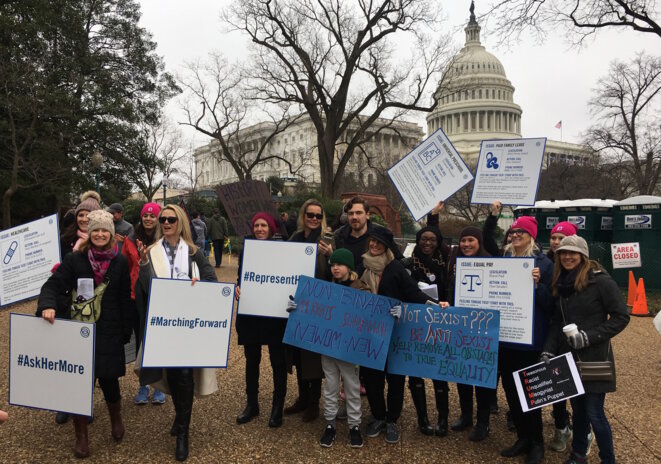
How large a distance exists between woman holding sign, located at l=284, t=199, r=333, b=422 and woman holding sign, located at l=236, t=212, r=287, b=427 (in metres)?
0.16

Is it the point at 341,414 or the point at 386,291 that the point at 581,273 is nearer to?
the point at 386,291

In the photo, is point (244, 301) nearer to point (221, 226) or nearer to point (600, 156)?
point (221, 226)

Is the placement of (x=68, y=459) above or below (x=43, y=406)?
below

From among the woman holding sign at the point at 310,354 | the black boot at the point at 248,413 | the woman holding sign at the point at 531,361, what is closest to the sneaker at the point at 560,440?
the woman holding sign at the point at 531,361

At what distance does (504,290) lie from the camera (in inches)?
161

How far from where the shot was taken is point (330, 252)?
455 cm

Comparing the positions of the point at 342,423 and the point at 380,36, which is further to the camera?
the point at 380,36

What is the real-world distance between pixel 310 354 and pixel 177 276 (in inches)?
53.9

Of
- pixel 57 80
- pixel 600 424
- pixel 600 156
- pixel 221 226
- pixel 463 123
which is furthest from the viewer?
pixel 463 123

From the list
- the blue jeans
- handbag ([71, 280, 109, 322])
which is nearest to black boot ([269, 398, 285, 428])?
handbag ([71, 280, 109, 322])

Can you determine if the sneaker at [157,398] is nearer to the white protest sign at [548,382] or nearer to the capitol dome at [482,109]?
the white protest sign at [548,382]

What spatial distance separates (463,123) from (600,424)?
9728 centimetres

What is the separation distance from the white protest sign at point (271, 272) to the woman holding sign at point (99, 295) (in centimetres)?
100

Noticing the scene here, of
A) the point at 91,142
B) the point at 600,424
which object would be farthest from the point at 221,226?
the point at 600,424
